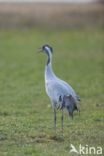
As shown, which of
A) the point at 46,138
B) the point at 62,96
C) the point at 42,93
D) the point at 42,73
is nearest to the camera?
the point at 46,138

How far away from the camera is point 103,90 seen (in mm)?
20359

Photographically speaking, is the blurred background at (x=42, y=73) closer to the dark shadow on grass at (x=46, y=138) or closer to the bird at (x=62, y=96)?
the dark shadow on grass at (x=46, y=138)

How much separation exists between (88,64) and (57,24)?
17.3 m

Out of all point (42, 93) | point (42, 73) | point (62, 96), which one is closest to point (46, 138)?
point (62, 96)

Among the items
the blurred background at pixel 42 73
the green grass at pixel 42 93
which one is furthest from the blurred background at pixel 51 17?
the green grass at pixel 42 93

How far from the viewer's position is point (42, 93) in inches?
765

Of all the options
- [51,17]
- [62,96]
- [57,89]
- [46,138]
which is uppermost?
[57,89]

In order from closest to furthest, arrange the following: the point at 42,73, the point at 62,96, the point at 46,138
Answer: the point at 46,138
the point at 62,96
the point at 42,73

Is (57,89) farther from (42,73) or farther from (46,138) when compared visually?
(42,73)

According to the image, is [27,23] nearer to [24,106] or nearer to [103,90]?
[103,90]

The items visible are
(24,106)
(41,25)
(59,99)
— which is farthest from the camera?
(41,25)

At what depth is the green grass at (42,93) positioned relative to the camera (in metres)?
11.9

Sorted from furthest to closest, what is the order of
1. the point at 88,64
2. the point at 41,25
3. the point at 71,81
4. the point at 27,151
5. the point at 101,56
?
the point at 41,25, the point at 101,56, the point at 88,64, the point at 71,81, the point at 27,151

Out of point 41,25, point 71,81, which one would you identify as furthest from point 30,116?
point 41,25
